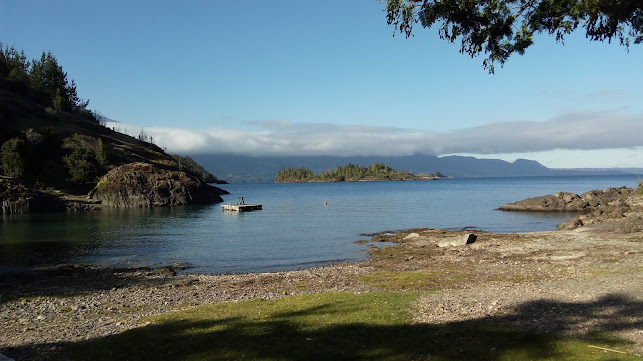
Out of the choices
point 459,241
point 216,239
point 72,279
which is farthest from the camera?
point 216,239

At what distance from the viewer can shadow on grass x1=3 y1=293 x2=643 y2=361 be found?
1064cm

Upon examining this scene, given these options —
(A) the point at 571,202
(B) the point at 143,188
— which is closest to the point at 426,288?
(A) the point at 571,202

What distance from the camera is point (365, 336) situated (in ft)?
40.8

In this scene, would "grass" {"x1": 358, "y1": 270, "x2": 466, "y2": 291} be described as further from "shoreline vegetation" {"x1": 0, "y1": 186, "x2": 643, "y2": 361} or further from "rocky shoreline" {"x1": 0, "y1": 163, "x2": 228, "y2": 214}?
"rocky shoreline" {"x1": 0, "y1": 163, "x2": 228, "y2": 214}

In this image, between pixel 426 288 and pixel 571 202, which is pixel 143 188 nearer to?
pixel 571 202

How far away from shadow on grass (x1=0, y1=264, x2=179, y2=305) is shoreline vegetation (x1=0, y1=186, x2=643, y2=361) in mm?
165

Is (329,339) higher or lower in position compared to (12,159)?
lower

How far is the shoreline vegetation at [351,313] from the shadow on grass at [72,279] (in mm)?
165

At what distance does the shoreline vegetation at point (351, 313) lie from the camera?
1116 centimetres

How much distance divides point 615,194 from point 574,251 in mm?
65493

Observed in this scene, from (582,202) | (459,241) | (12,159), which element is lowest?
(459,241)

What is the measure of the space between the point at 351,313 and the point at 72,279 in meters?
22.3

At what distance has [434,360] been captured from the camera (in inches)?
397

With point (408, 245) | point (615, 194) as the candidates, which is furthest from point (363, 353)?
point (615, 194)
